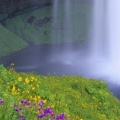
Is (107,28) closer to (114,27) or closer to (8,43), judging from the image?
(114,27)

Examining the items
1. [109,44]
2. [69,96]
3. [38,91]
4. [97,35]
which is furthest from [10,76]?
[97,35]

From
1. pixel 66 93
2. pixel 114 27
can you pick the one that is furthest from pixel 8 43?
pixel 66 93

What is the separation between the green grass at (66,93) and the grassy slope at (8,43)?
75.5 meters

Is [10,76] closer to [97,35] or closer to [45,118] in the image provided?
[45,118]

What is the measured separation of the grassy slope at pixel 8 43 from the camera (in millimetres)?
98425

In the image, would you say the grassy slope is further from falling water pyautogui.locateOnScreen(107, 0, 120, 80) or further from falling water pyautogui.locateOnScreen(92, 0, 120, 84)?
falling water pyautogui.locateOnScreen(107, 0, 120, 80)

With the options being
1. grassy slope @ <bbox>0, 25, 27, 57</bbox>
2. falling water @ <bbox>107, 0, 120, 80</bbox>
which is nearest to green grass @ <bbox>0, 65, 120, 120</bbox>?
grassy slope @ <bbox>0, 25, 27, 57</bbox>

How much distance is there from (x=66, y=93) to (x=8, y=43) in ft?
302

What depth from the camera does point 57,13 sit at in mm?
147250

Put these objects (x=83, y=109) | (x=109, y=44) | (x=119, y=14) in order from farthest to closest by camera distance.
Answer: (x=119, y=14)
(x=109, y=44)
(x=83, y=109)

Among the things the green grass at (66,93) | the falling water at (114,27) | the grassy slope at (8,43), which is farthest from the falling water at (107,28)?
the green grass at (66,93)

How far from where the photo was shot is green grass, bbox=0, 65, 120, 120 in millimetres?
12914

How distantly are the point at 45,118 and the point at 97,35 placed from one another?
135 meters

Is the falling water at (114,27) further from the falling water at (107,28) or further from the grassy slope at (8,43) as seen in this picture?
the grassy slope at (8,43)
